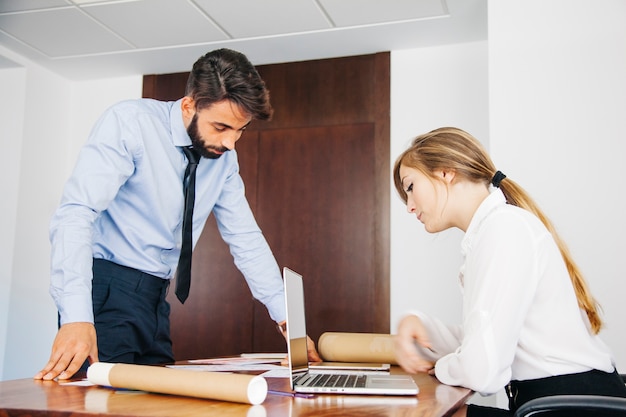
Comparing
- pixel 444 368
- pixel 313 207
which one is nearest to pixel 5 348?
pixel 313 207

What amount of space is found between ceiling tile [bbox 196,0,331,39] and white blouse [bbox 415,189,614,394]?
7.97 feet

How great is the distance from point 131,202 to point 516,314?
1.25m

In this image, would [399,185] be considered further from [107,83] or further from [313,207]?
[107,83]

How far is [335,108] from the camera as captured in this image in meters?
4.28

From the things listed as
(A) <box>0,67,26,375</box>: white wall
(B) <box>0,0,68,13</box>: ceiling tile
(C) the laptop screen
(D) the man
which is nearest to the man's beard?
(D) the man

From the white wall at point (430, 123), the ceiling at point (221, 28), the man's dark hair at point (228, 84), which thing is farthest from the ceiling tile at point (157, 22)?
the man's dark hair at point (228, 84)

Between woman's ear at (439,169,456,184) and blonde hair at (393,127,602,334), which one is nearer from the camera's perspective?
blonde hair at (393,127,602,334)

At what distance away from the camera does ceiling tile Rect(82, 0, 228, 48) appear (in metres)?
3.60

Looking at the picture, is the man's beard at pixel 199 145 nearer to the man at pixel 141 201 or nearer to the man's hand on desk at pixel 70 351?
the man at pixel 141 201

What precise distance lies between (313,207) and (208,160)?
2.00m

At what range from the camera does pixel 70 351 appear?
4.58 ft

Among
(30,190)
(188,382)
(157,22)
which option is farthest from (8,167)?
(188,382)

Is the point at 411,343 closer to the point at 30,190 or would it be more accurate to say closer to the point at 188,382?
the point at 188,382

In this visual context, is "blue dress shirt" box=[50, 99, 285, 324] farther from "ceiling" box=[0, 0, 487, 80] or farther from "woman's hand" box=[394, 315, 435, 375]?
"ceiling" box=[0, 0, 487, 80]
